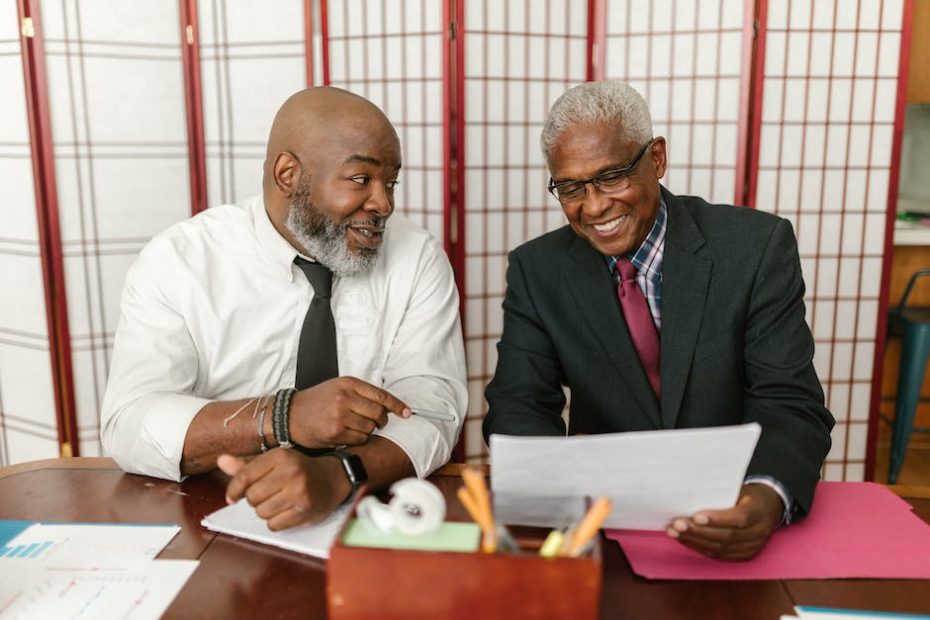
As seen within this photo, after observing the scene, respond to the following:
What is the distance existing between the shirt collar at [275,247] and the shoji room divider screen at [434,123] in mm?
1123

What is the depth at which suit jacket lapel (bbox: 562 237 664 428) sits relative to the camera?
160 centimetres

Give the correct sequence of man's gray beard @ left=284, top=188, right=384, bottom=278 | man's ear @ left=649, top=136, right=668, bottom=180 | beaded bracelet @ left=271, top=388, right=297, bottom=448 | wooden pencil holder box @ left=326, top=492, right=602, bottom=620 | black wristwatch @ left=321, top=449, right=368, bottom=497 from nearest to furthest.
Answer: wooden pencil holder box @ left=326, top=492, right=602, bottom=620, black wristwatch @ left=321, top=449, right=368, bottom=497, beaded bracelet @ left=271, top=388, right=297, bottom=448, man's ear @ left=649, top=136, right=668, bottom=180, man's gray beard @ left=284, top=188, right=384, bottom=278

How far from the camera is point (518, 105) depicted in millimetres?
2844

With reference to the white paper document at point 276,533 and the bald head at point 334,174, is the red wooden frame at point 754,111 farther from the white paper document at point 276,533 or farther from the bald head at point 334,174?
the white paper document at point 276,533

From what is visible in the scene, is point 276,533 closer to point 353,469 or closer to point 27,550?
point 353,469

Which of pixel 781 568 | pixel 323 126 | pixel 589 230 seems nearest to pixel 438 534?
pixel 781 568

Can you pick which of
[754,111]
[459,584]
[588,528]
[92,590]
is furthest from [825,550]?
[754,111]

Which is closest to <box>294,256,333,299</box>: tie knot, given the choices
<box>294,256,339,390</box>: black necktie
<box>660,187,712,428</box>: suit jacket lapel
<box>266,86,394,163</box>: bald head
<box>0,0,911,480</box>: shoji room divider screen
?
<box>294,256,339,390</box>: black necktie

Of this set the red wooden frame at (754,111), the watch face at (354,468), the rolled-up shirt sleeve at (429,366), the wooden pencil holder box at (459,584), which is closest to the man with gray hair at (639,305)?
the rolled-up shirt sleeve at (429,366)

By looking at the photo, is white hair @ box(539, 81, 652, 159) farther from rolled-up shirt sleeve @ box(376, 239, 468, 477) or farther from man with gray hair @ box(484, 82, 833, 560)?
rolled-up shirt sleeve @ box(376, 239, 468, 477)

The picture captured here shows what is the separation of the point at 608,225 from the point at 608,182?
0.10 metres

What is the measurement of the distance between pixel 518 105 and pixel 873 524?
204cm

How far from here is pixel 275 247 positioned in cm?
177

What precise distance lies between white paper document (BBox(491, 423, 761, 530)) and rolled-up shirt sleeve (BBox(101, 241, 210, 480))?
676mm
